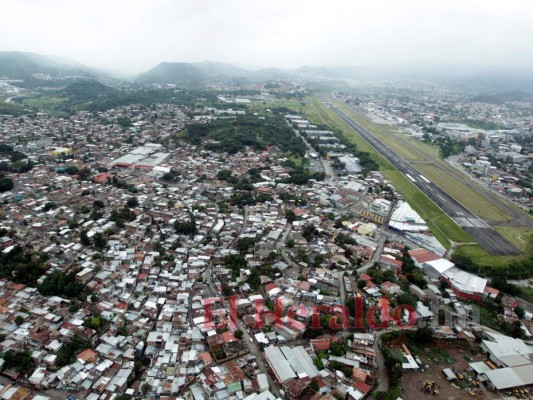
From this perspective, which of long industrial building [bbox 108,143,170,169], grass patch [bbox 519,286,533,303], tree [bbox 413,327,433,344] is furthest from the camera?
long industrial building [bbox 108,143,170,169]

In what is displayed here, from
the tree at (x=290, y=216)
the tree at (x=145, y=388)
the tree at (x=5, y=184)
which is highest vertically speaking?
the tree at (x=5, y=184)

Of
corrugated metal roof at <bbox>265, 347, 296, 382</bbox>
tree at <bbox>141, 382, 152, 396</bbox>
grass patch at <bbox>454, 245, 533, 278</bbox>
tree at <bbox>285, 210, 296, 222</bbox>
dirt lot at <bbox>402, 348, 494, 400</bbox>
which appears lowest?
dirt lot at <bbox>402, 348, 494, 400</bbox>

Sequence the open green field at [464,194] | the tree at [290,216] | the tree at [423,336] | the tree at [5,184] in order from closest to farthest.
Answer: the tree at [423,336], the tree at [290,216], the tree at [5,184], the open green field at [464,194]

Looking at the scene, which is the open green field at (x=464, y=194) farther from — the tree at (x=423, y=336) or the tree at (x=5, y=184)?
the tree at (x=5, y=184)

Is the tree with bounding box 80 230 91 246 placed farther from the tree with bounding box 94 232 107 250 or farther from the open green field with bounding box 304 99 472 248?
the open green field with bounding box 304 99 472 248

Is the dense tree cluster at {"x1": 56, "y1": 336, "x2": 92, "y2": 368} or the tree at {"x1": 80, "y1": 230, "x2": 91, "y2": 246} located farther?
the tree at {"x1": 80, "y1": 230, "x2": 91, "y2": 246}

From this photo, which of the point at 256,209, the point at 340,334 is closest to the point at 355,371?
the point at 340,334

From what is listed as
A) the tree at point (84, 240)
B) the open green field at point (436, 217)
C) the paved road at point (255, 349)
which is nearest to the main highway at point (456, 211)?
the open green field at point (436, 217)

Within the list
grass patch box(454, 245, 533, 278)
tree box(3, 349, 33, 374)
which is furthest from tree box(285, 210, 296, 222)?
tree box(3, 349, 33, 374)

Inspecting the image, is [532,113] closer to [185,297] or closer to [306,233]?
[306,233]
